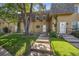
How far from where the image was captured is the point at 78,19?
547 cm

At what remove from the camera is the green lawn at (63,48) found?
5.36m

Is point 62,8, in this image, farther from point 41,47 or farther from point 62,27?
point 41,47

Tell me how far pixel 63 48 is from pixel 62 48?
0.5 inches

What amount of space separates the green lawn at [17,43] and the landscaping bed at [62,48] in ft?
0.93

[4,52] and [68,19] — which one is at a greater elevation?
[68,19]

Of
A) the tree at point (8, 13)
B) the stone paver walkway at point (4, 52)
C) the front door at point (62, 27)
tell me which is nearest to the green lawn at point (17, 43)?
the stone paver walkway at point (4, 52)

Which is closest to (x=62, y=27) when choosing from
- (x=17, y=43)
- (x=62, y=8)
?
(x=62, y=8)

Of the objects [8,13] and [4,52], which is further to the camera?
[8,13]

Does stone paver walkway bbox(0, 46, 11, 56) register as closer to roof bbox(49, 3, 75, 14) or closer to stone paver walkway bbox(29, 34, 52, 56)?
stone paver walkway bbox(29, 34, 52, 56)

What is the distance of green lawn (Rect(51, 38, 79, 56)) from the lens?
17.6 ft

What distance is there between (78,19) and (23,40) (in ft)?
2.52

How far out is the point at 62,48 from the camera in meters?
5.40

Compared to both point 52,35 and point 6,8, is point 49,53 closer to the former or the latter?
point 52,35

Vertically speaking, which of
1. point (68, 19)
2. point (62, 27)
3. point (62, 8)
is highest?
point (62, 8)
